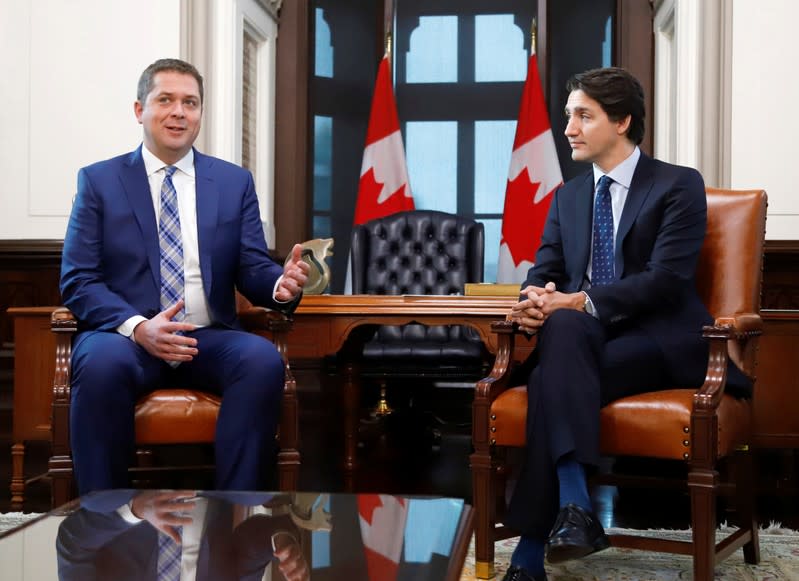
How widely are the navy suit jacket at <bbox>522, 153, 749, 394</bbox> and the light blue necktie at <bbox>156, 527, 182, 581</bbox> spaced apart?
1.40 metres

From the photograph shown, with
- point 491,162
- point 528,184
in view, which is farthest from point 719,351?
point 491,162

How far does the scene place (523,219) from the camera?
582cm

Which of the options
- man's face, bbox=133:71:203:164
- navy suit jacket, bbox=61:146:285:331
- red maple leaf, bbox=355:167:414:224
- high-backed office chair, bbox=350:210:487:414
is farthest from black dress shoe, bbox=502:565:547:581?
red maple leaf, bbox=355:167:414:224

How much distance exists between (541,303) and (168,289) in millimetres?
1069

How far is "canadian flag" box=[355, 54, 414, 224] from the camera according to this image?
19.5ft

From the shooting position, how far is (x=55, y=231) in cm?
516

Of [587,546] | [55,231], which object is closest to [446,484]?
[587,546]

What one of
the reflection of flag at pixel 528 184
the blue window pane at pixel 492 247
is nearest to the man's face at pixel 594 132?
the reflection of flag at pixel 528 184

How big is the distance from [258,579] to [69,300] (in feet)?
5.22

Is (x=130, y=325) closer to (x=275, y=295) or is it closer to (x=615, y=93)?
(x=275, y=295)

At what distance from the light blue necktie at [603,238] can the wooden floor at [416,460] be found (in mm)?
987

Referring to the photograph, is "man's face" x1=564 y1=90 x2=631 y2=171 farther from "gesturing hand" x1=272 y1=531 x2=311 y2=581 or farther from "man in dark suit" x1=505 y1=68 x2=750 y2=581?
"gesturing hand" x1=272 y1=531 x2=311 y2=581

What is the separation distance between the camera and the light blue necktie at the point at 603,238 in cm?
276

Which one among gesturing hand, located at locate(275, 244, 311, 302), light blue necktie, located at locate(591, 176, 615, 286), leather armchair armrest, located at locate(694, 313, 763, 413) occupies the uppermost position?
light blue necktie, located at locate(591, 176, 615, 286)
